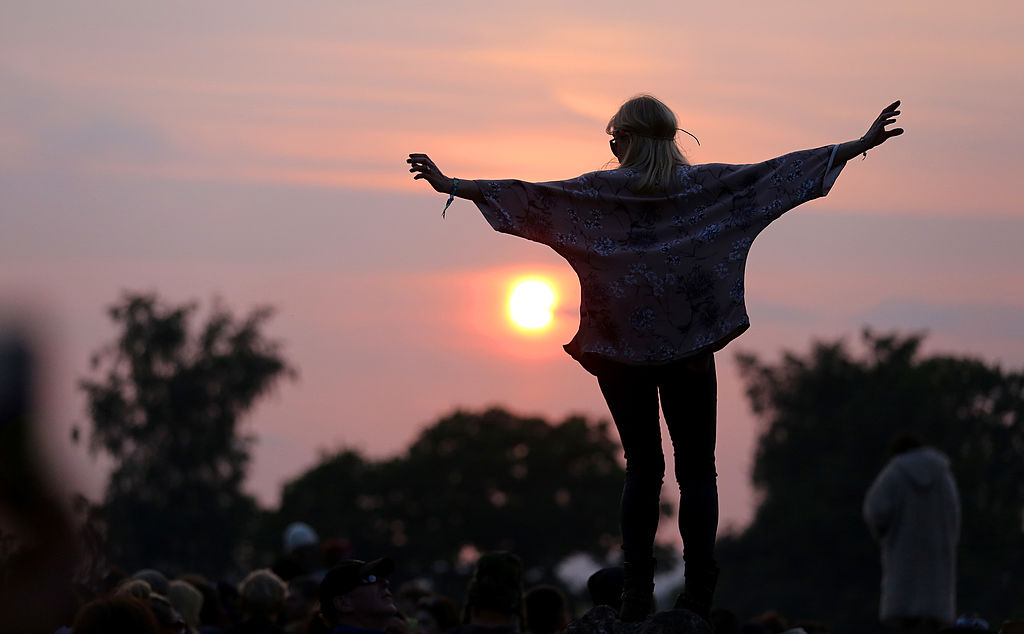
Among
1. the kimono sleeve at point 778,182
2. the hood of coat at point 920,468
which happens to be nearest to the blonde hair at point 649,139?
the kimono sleeve at point 778,182

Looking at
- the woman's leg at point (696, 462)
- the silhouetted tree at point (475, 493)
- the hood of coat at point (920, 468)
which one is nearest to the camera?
the woman's leg at point (696, 462)

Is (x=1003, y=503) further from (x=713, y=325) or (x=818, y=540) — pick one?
(x=713, y=325)

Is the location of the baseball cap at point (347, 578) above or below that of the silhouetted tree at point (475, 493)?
below

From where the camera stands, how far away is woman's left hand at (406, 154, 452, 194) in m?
6.54

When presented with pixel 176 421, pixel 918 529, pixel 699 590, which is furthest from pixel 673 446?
pixel 176 421

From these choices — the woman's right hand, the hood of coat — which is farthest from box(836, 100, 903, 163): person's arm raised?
the hood of coat

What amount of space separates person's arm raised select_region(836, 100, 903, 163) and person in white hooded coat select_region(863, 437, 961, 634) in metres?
8.80

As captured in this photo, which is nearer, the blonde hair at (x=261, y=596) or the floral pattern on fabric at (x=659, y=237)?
the floral pattern on fabric at (x=659, y=237)

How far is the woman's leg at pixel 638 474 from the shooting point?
654 centimetres

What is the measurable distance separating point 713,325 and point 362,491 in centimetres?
7766

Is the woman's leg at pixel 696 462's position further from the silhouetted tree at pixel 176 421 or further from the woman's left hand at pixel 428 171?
the silhouetted tree at pixel 176 421

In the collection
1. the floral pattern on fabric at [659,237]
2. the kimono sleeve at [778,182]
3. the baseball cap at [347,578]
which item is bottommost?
the baseball cap at [347,578]

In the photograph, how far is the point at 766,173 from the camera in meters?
6.66

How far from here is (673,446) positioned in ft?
21.5
